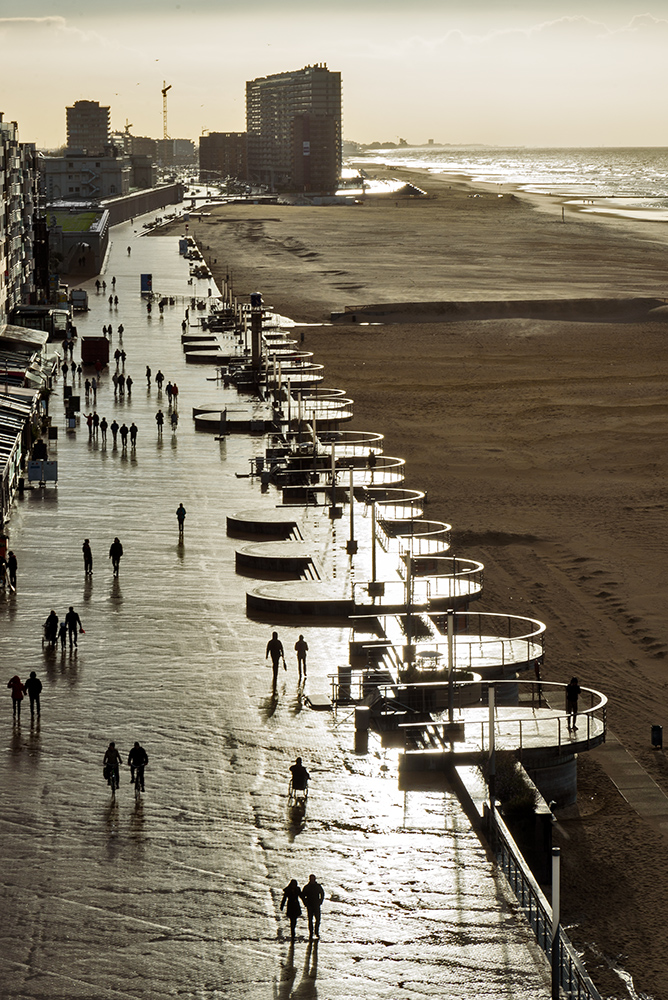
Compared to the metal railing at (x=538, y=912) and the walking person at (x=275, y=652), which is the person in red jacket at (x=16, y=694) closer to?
the walking person at (x=275, y=652)

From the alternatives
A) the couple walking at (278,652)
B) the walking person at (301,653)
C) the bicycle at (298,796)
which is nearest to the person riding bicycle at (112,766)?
the bicycle at (298,796)

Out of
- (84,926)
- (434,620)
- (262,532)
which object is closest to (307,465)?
(262,532)

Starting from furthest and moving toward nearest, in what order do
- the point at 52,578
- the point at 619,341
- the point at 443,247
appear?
the point at 443,247 → the point at 619,341 → the point at 52,578

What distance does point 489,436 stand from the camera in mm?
49375

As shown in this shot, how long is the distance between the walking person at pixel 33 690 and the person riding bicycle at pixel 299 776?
5055 millimetres

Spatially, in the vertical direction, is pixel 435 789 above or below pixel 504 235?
below

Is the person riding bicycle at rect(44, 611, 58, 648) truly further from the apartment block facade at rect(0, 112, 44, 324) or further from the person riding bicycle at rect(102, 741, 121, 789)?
the apartment block facade at rect(0, 112, 44, 324)

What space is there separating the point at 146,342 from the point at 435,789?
55.4 metres

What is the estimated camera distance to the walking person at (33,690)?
73.8 ft

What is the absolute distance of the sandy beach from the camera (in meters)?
19.9

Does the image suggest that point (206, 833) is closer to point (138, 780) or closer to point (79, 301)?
point (138, 780)

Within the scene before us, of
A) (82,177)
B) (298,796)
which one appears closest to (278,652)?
(298,796)

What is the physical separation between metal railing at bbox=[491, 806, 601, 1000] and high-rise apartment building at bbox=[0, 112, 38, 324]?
2092 inches

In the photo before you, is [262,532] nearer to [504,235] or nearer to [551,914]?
[551,914]
